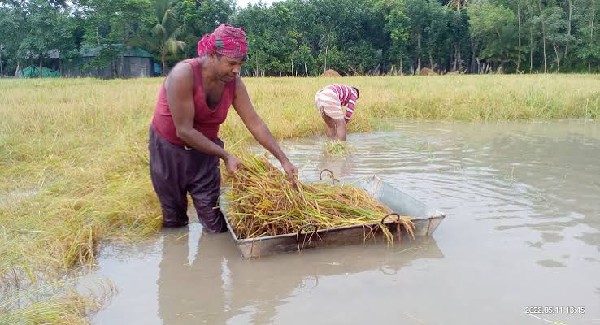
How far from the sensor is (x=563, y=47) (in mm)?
31297

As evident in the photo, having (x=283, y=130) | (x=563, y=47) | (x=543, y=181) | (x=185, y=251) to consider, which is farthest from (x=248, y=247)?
(x=563, y=47)

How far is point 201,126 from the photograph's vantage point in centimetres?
353

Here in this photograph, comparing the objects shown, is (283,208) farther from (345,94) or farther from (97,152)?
(345,94)

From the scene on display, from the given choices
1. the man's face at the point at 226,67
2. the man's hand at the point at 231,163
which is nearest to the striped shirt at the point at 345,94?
the man's hand at the point at 231,163

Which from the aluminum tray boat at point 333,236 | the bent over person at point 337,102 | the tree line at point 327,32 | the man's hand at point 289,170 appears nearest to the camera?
the aluminum tray boat at point 333,236

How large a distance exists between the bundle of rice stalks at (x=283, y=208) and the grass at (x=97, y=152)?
2.63ft

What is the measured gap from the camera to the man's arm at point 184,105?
3.22 metres

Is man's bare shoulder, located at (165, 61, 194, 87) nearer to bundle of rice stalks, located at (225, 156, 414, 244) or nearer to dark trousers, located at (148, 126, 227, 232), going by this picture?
dark trousers, located at (148, 126, 227, 232)

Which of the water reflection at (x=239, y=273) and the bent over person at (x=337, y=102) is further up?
the bent over person at (x=337, y=102)

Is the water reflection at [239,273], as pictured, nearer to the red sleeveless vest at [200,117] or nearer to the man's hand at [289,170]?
the man's hand at [289,170]

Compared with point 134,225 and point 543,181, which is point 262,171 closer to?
point 134,225

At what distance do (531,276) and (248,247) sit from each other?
5.42 feet

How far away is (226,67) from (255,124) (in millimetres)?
577
